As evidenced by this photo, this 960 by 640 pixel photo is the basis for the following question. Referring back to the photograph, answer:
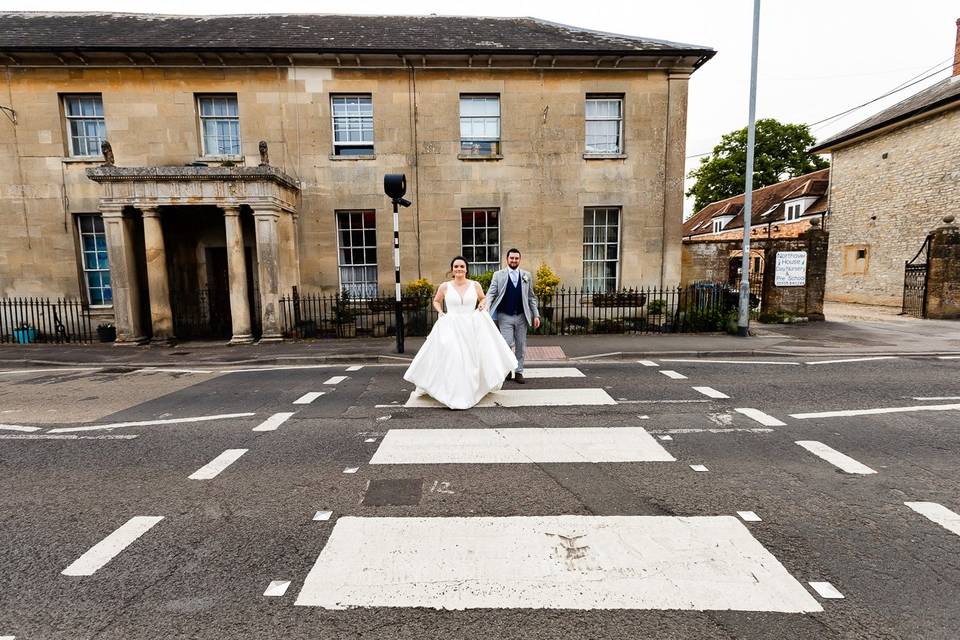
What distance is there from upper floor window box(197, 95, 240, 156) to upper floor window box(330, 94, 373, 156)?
285 centimetres

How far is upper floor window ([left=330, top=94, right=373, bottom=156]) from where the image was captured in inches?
544

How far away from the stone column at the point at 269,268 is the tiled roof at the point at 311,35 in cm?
→ 506

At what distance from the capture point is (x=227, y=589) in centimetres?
260

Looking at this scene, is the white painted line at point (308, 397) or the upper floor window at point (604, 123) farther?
the upper floor window at point (604, 123)

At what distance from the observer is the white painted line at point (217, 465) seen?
4.12 meters

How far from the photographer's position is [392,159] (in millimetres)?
13859

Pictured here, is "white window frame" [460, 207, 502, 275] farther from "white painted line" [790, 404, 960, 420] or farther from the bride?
"white painted line" [790, 404, 960, 420]

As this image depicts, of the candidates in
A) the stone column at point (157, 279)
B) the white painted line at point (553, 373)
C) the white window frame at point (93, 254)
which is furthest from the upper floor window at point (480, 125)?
the white window frame at point (93, 254)

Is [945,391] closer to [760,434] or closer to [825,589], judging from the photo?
[760,434]

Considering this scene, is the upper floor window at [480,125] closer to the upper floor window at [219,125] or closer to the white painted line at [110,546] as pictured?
the upper floor window at [219,125]

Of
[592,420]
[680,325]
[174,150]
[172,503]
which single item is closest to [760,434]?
[592,420]

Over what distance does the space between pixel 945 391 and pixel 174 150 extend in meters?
18.2

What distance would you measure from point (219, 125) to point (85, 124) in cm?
391

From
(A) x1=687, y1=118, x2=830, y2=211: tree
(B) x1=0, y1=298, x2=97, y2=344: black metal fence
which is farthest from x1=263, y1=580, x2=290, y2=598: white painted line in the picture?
(A) x1=687, y1=118, x2=830, y2=211: tree
